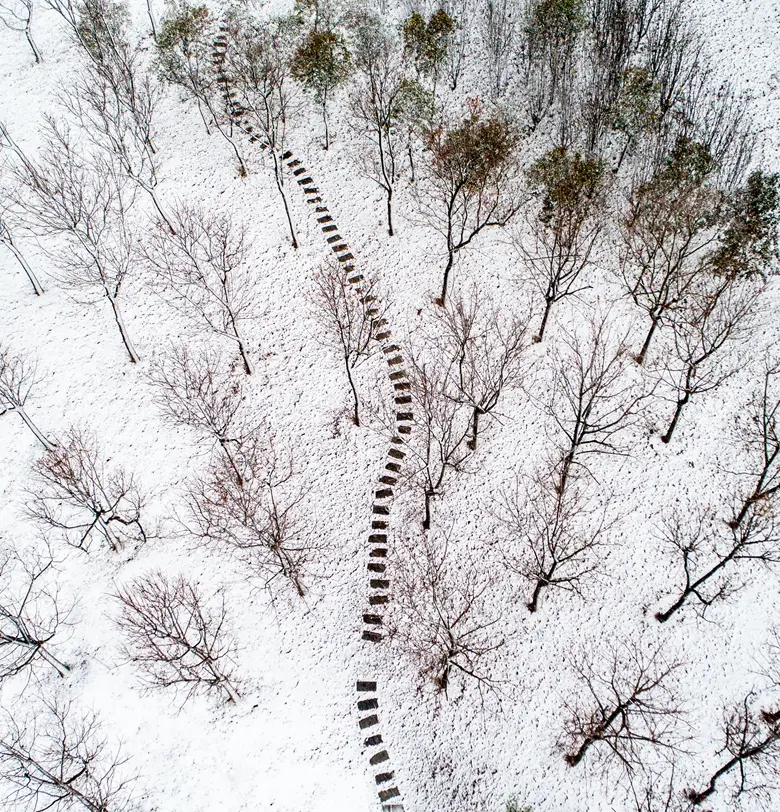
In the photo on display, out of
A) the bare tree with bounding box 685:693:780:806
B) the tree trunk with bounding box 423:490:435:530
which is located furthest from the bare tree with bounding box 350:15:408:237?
the bare tree with bounding box 685:693:780:806

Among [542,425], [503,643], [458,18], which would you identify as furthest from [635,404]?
[458,18]

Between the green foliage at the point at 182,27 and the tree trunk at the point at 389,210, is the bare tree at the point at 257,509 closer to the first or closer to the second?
the tree trunk at the point at 389,210

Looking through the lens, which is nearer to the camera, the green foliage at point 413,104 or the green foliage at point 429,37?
the green foliage at point 413,104

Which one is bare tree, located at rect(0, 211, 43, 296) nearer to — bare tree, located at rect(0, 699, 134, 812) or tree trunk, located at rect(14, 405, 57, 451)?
tree trunk, located at rect(14, 405, 57, 451)

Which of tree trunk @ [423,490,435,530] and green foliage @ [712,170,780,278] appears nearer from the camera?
tree trunk @ [423,490,435,530]

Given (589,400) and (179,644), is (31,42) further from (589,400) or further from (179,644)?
(589,400)

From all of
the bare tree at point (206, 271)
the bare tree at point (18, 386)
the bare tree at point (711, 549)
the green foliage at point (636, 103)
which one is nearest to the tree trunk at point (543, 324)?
the bare tree at point (711, 549)

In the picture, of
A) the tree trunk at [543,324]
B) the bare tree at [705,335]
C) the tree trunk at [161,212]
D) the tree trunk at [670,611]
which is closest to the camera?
the tree trunk at [670,611]
